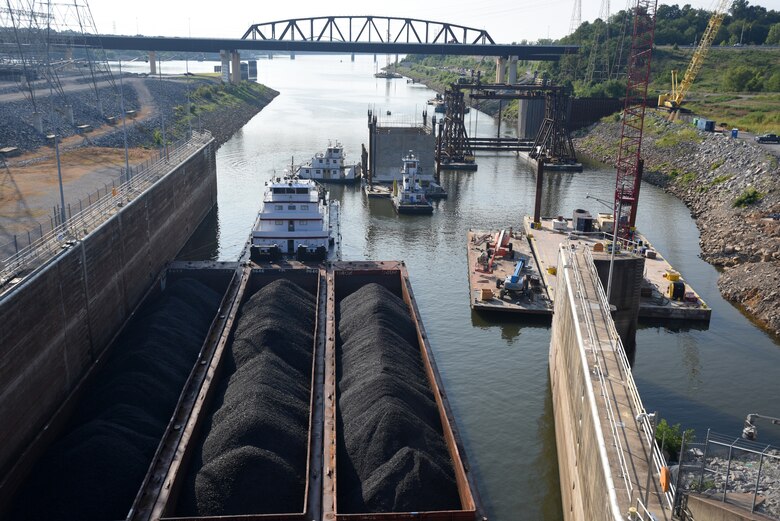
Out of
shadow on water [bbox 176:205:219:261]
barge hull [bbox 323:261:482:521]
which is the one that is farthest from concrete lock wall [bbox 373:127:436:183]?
barge hull [bbox 323:261:482:521]

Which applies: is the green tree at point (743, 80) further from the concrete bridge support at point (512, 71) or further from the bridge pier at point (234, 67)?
the bridge pier at point (234, 67)

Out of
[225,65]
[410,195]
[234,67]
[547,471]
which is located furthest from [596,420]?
[234,67]

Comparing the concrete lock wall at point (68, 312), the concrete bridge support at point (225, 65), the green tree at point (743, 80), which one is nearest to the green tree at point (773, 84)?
the green tree at point (743, 80)

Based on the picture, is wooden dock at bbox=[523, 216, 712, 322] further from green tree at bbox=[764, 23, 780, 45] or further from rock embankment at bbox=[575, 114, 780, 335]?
green tree at bbox=[764, 23, 780, 45]

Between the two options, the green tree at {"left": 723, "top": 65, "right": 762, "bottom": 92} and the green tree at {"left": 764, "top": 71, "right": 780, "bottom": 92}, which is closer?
the green tree at {"left": 764, "top": 71, "right": 780, "bottom": 92}

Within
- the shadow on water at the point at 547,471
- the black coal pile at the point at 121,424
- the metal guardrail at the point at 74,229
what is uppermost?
the metal guardrail at the point at 74,229

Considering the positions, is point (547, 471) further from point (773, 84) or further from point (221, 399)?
point (773, 84)
